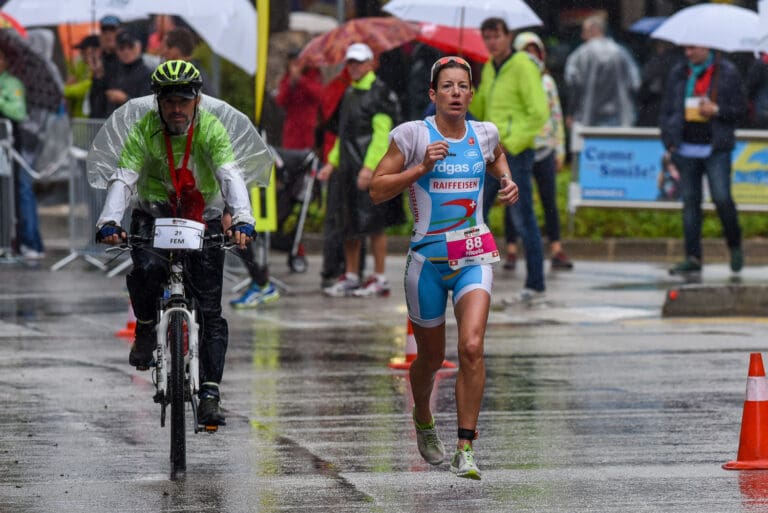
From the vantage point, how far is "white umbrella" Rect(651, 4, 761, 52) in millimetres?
16609

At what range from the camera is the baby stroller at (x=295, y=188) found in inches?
676

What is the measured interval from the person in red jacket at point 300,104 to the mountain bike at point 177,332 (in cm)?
1030

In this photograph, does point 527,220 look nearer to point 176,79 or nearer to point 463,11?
point 463,11

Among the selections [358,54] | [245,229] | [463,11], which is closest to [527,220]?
[358,54]

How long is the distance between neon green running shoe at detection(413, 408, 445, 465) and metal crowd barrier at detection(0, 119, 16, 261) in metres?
10.8

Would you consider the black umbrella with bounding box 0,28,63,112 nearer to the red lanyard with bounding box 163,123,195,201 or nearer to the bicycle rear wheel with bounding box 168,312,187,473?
the red lanyard with bounding box 163,123,195,201

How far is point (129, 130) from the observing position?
8.24 meters

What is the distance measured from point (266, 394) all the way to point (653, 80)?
1444 cm

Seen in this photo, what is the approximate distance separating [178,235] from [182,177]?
1.48 ft

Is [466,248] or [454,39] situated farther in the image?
[454,39]

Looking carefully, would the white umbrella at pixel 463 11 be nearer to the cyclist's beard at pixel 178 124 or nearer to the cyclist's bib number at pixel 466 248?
the cyclist's beard at pixel 178 124

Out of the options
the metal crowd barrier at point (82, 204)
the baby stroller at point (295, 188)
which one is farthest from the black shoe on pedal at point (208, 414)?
the metal crowd barrier at point (82, 204)

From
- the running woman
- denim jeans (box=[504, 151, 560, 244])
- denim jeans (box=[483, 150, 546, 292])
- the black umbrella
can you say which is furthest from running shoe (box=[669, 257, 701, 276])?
the running woman

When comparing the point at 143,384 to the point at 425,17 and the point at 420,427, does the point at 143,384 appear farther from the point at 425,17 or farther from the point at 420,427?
the point at 425,17
